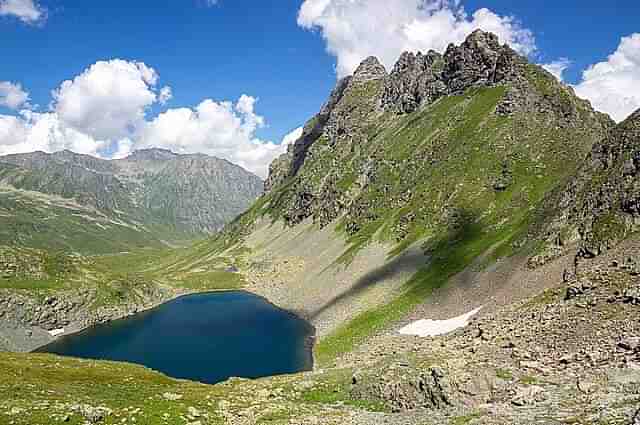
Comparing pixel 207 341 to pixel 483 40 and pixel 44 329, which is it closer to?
pixel 44 329

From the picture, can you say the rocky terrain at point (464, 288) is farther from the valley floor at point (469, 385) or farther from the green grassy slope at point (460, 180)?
the green grassy slope at point (460, 180)

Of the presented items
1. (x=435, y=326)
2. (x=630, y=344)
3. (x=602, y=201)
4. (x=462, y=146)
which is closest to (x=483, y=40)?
(x=462, y=146)

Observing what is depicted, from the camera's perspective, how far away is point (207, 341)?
328ft

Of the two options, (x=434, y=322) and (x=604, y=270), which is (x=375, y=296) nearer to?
(x=434, y=322)

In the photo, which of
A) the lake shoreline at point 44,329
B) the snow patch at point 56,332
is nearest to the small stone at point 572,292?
the lake shoreline at point 44,329

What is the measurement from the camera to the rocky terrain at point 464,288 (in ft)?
98.2

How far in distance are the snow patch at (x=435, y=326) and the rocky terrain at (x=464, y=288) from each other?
1.53 m

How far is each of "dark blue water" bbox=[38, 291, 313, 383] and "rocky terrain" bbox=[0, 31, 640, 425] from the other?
720cm

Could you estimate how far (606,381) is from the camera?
25.3 metres

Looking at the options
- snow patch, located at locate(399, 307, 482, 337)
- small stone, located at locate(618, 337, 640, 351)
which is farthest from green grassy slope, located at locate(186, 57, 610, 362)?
small stone, located at locate(618, 337, 640, 351)

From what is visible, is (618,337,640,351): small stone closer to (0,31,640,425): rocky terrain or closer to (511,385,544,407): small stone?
(0,31,640,425): rocky terrain

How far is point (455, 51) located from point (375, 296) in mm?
116337

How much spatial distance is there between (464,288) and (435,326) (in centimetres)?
980

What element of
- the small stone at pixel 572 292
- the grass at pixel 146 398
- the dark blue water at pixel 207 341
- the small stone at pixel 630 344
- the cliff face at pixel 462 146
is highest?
the cliff face at pixel 462 146
